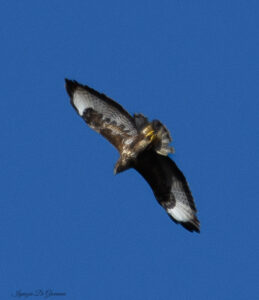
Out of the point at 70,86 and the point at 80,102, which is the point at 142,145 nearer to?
the point at 80,102

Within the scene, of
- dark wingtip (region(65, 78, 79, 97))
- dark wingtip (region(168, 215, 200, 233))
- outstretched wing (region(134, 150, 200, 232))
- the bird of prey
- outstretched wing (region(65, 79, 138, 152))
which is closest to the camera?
the bird of prey

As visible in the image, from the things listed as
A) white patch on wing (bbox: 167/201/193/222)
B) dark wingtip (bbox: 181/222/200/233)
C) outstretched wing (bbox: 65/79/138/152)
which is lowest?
dark wingtip (bbox: 181/222/200/233)

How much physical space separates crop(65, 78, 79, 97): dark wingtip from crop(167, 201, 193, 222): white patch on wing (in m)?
2.75

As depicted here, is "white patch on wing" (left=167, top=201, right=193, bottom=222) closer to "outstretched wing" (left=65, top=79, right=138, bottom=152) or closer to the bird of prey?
the bird of prey

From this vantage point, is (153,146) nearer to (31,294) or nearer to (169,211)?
(169,211)

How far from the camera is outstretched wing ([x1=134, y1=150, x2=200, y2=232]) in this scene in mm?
11695

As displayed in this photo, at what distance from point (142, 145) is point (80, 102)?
1.88 meters

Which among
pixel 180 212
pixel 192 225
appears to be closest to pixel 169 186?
pixel 180 212

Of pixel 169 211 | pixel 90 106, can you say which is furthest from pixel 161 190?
pixel 90 106

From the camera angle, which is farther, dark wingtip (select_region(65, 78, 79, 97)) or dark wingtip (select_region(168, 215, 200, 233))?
dark wingtip (select_region(65, 78, 79, 97))

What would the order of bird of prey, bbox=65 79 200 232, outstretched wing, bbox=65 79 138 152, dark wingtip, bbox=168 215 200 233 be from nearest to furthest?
1. bird of prey, bbox=65 79 200 232
2. dark wingtip, bbox=168 215 200 233
3. outstretched wing, bbox=65 79 138 152

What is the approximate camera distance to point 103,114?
12539 mm

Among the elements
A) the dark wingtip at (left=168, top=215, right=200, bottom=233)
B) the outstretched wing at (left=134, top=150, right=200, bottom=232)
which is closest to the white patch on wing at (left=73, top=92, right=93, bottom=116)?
the outstretched wing at (left=134, top=150, right=200, bottom=232)

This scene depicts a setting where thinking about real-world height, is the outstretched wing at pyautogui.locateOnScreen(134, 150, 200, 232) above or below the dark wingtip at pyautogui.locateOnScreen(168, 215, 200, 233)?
above
